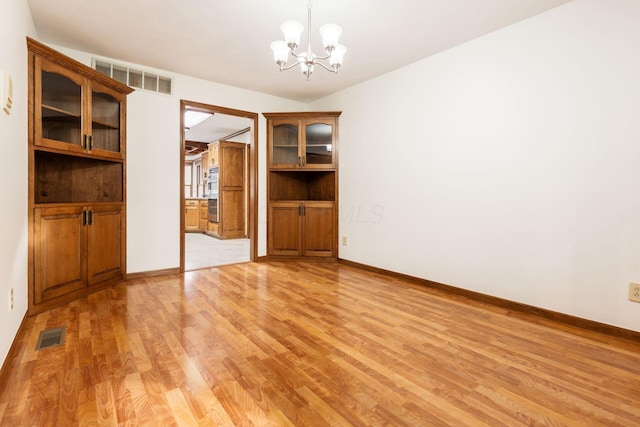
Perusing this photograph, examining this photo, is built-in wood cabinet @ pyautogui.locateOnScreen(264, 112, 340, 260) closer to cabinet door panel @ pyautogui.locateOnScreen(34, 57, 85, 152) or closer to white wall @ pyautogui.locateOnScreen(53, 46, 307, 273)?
white wall @ pyautogui.locateOnScreen(53, 46, 307, 273)

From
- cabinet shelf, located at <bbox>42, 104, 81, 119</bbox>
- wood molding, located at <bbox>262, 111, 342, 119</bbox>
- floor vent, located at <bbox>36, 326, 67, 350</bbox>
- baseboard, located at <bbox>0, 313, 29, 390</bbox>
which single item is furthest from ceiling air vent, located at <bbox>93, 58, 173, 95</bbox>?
floor vent, located at <bbox>36, 326, 67, 350</bbox>

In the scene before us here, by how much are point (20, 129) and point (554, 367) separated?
3877mm

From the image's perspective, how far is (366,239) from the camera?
4.41 metres

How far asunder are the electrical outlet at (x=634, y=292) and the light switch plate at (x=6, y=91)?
13.5 feet

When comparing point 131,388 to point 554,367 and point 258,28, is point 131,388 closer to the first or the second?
point 554,367

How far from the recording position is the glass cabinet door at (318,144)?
16.0ft

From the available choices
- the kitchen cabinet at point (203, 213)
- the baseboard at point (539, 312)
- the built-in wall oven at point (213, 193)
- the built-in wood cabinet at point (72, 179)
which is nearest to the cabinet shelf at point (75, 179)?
the built-in wood cabinet at point (72, 179)

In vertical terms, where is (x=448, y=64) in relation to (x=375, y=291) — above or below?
above

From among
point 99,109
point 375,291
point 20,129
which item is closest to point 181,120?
point 99,109

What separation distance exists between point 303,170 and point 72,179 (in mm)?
2823

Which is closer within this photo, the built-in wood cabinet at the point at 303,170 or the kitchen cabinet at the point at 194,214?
the built-in wood cabinet at the point at 303,170

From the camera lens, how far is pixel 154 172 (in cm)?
392

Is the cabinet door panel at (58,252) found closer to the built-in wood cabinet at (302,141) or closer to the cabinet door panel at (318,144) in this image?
the built-in wood cabinet at (302,141)

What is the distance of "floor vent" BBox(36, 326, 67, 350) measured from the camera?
2.09 metres
